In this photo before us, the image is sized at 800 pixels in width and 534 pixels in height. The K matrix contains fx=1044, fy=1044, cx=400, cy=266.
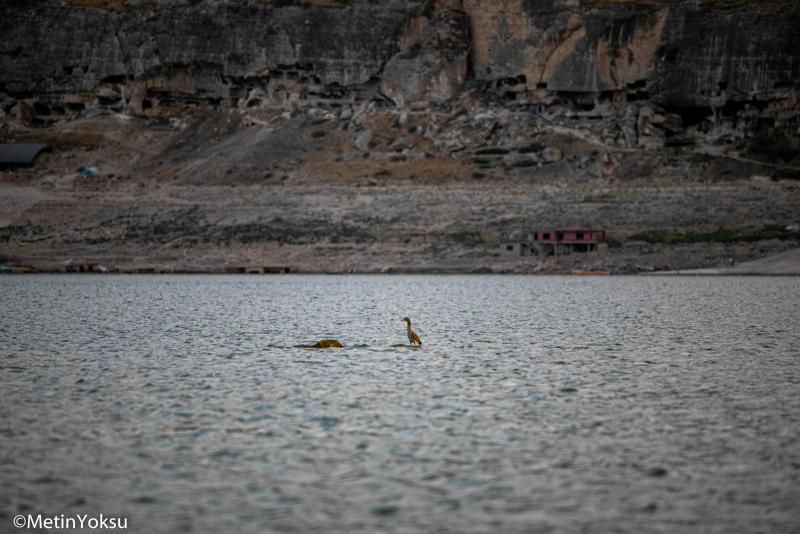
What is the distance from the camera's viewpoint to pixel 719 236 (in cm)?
7456

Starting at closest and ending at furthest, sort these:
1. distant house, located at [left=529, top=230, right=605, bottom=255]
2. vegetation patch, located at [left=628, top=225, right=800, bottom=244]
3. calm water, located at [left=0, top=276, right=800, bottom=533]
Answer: calm water, located at [left=0, top=276, right=800, bottom=533] → vegetation patch, located at [left=628, top=225, right=800, bottom=244] → distant house, located at [left=529, top=230, right=605, bottom=255]

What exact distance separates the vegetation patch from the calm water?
40971mm

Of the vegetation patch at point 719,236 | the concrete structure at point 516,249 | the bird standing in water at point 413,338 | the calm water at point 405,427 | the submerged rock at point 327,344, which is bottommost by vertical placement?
the concrete structure at point 516,249

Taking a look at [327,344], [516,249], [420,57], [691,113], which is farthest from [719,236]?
[327,344]

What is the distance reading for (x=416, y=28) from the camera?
105938mm

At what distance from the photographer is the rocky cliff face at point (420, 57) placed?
96.9 metres

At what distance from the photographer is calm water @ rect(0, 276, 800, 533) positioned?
12.0 meters

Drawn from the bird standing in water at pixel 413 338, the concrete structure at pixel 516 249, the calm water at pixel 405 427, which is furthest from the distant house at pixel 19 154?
the bird standing in water at pixel 413 338

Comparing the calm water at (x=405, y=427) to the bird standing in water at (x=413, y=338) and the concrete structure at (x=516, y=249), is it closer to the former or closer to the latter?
the bird standing in water at (x=413, y=338)

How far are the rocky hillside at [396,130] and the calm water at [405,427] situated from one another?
45709 millimetres

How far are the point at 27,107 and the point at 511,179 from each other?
52.3 m

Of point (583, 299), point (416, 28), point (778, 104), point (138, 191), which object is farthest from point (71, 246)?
point (778, 104)

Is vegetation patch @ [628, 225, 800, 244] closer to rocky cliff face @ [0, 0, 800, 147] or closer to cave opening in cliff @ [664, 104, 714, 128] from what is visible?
rocky cliff face @ [0, 0, 800, 147]

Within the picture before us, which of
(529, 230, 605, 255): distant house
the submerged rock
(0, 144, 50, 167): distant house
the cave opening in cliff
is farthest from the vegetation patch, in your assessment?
(0, 144, 50, 167): distant house
